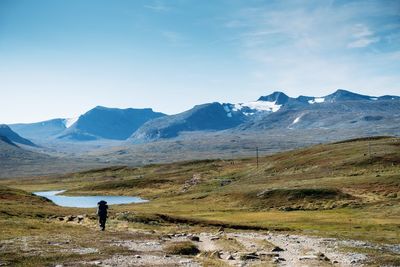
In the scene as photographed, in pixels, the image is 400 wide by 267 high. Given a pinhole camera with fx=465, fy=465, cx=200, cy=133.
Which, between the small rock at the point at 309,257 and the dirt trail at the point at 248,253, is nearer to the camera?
the dirt trail at the point at 248,253

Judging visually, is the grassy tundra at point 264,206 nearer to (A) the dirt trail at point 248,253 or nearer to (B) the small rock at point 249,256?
(A) the dirt trail at point 248,253

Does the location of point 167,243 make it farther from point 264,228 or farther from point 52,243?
point 264,228

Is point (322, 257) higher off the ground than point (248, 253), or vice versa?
point (248, 253)

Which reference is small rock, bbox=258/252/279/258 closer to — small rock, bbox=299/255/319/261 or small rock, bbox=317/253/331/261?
small rock, bbox=299/255/319/261

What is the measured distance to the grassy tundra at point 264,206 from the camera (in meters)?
47.9

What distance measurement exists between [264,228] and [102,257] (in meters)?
35.8

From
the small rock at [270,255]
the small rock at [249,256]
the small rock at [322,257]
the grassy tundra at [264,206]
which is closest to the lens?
the small rock at [249,256]

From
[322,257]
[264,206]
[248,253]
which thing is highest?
[248,253]

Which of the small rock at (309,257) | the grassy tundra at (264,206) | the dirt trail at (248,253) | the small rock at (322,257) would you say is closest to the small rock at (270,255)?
the dirt trail at (248,253)

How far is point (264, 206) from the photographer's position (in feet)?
350

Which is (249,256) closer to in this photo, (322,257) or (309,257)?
(309,257)

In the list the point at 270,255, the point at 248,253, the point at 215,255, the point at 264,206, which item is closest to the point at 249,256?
the point at 248,253

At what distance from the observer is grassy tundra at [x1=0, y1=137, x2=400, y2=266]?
1886 inches

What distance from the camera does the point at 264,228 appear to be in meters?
66.4
